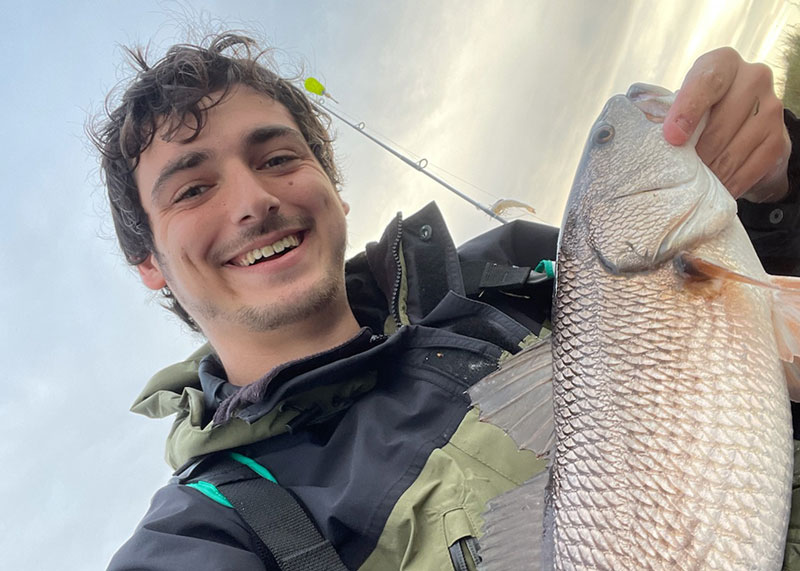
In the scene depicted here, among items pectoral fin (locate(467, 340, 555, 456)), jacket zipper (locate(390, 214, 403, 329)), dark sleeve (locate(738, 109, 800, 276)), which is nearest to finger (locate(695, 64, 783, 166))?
dark sleeve (locate(738, 109, 800, 276))

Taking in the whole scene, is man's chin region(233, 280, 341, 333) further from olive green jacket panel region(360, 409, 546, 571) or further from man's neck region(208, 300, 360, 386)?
olive green jacket panel region(360, 409, 546, 571)

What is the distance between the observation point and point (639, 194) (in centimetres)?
146

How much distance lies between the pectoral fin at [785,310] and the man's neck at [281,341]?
1578 millimetres

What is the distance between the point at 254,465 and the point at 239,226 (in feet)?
3.54

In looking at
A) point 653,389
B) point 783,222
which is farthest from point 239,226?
point 783,222

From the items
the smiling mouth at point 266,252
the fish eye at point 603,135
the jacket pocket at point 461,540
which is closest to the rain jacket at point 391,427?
the jacket pocket at point 461,540

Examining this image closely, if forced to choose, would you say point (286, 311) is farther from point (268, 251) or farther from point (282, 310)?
point (268, 251)

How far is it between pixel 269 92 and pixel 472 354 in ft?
6.86

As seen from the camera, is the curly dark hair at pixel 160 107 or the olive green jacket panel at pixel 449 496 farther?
the curly dark hair at pixel 160 107

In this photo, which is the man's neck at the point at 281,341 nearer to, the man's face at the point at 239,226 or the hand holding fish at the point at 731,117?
the man's face at the point at 239,226

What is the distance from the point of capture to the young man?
149cm

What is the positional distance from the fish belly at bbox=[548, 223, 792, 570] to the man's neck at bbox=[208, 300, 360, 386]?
4.44ft

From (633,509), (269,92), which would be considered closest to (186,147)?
(269,92)

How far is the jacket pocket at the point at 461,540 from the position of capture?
4.53ft
